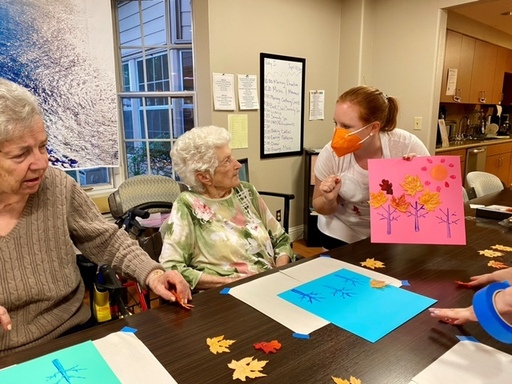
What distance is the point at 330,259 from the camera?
4.49ft

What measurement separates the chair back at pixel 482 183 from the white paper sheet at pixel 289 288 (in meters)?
1.88

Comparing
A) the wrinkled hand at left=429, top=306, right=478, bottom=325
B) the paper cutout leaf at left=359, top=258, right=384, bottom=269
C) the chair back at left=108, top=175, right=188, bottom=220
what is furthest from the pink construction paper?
the chair back at left=108, top=175, right=188, bottom=220

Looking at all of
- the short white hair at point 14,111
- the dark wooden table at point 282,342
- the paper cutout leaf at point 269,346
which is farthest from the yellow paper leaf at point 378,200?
the short white hair at point 14,111

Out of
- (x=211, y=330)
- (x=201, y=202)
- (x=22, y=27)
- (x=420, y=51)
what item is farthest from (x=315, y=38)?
(x=211, y=330)

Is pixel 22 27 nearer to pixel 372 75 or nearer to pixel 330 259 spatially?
pixel 330 259

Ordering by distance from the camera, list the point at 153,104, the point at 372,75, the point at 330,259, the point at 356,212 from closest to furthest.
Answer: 1. the point at 330,259
2. the point at 356,212
3. the point at 153,104
4. the point at 372,75

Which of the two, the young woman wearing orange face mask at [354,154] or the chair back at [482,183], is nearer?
the young woman wearing orange face mask at [354,154]

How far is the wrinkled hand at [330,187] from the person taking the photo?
1.63m

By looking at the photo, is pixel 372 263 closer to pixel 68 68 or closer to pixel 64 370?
pixel 64 370

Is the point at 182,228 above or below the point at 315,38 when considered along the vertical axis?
below

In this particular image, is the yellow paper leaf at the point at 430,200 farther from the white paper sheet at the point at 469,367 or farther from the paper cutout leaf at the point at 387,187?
the white paper sheet at the point at 469,367

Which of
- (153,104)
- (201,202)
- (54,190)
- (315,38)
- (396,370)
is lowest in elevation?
(396,370)

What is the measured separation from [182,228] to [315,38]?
9.75 ft

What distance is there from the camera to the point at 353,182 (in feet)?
5.63
